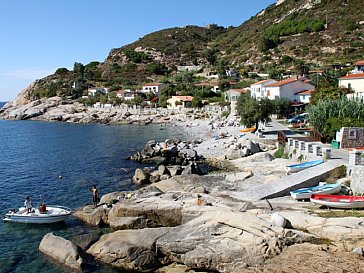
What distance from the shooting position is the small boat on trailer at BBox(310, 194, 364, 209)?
58.8ft

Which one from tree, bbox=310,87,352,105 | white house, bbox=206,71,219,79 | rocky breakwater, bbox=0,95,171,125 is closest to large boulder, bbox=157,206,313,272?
tree, bbox=310,87,352,105

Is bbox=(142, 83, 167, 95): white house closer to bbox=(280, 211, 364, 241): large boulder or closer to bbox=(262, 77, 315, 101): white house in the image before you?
bbox=(262, 77, 315, 101): white house

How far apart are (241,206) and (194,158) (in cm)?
2082

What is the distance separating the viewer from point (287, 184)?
874 inches

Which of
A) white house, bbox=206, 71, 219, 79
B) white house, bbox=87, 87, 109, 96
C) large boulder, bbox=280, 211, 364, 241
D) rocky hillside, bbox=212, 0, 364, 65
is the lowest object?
large boulder, bbox=280, 211, 364, 241

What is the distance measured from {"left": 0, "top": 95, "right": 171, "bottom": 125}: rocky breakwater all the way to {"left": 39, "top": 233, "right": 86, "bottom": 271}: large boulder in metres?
68.5

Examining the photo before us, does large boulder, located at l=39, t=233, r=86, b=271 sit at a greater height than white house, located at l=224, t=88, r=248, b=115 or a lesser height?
lesser

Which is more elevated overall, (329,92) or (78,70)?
(78,70)

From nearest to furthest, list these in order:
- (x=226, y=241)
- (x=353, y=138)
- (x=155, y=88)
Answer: (x=226, y=241)
(x=353, y=138)
(x=155, y=88)

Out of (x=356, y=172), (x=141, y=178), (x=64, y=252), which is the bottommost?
(x=64, y=252)

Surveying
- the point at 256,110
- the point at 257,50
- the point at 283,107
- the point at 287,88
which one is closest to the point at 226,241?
the point at 256,110

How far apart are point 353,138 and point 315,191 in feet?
36.9

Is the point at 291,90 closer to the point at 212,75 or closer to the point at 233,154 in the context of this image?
the point at 233,154

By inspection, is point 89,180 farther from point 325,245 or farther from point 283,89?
point 283,89
